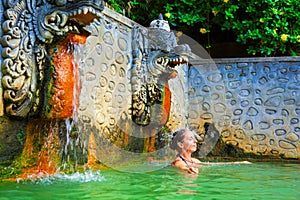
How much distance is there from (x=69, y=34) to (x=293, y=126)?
17.7ft

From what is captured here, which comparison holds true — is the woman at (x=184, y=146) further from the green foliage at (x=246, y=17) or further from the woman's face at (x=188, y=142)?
the green foliage at (x=246, y=17)

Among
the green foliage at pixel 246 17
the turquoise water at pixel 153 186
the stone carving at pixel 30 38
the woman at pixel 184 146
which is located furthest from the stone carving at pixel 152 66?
the stone carving at pixel 30 38

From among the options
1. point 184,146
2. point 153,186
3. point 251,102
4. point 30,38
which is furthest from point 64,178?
point 251,102

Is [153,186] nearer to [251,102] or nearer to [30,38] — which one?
[30,38]

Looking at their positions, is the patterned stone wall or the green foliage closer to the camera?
the patterned stone wall

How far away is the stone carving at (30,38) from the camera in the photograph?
381 cm

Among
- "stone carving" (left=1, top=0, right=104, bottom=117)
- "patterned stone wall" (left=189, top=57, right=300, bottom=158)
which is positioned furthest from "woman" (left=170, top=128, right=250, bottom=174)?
"patterned stone wall" (left=189, top=57, right=300, bottom=158)

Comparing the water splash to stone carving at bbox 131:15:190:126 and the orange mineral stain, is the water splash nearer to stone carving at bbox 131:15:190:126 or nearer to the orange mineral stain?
the orange mineral stain

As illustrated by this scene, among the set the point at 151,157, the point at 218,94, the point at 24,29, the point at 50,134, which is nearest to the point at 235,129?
the point at 218,94

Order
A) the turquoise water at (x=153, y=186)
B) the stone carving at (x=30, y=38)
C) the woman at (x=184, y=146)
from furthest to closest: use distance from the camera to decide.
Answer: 1. the woman at (x=184, y=146)
2. the stone carving at (x=30, y=38)
3. the turquoise water at (x=153, y=186)

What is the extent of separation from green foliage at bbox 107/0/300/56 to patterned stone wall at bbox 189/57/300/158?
83 centimetres

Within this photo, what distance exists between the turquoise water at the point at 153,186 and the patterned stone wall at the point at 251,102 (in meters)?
3.34

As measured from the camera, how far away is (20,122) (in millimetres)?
4102

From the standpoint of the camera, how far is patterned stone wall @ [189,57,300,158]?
830 centimetres
